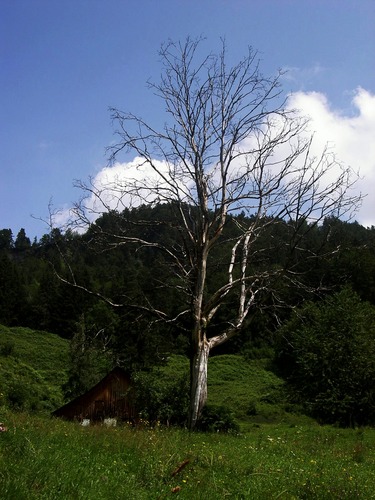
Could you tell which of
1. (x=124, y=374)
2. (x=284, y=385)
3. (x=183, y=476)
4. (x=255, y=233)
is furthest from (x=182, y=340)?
(x=183, y=476)

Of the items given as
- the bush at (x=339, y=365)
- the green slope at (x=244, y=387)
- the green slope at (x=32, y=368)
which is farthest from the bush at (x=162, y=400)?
the bush at (x=339, y=365)

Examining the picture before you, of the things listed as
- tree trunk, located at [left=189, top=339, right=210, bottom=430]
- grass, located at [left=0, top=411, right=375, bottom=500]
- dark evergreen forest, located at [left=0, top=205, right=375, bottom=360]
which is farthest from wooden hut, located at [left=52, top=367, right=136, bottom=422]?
grass, located at [left=0, top=411, right=375, bottom=500]

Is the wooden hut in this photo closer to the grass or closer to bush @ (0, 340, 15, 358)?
the grass

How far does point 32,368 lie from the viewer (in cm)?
4950

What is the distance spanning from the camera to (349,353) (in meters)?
33.7

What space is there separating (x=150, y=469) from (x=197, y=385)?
567 cm

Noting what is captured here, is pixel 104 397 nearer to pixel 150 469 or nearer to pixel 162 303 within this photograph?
pixel 162 303

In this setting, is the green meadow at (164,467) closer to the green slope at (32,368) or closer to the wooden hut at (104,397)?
the green slope at (32,368)

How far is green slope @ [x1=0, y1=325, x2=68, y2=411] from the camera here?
3034 centimetres

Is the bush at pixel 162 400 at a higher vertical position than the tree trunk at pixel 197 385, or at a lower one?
lower

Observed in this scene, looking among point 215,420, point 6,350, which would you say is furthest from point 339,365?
point 6,350

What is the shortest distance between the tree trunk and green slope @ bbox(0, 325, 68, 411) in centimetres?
1254

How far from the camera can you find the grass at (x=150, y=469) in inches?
217

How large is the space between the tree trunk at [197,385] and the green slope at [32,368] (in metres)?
12.5
